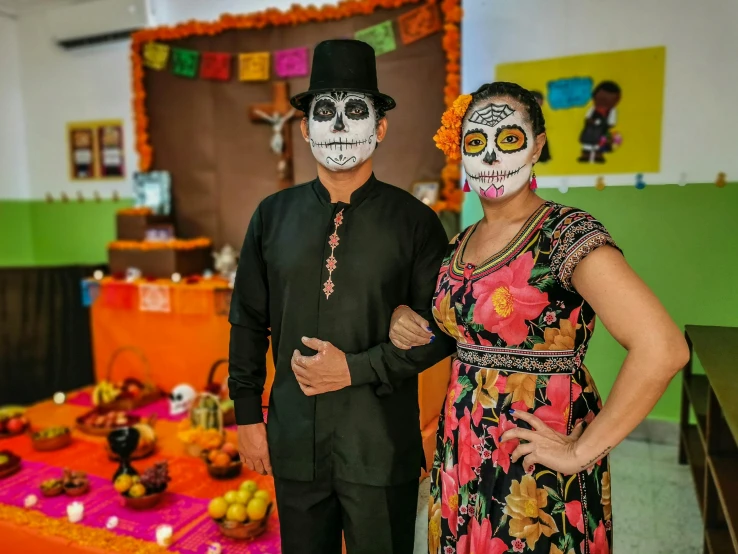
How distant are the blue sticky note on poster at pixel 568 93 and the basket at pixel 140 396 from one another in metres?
3.03

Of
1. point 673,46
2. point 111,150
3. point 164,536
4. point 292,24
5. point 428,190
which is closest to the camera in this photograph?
point 164,536

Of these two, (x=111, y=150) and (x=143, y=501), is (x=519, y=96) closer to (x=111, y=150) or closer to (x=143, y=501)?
(x=143, y=501)

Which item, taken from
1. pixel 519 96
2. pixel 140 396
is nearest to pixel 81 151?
pixel 140 396

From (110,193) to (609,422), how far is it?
187 inches

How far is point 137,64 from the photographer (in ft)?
15.0

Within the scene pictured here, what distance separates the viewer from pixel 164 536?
2.27 metres

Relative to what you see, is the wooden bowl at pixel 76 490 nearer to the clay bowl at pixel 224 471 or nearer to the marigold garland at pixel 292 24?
the clay bowl at pixel 224 471

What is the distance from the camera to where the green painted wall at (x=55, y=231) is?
16.5 ft

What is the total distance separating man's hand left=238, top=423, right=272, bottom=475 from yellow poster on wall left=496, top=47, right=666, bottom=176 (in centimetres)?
150

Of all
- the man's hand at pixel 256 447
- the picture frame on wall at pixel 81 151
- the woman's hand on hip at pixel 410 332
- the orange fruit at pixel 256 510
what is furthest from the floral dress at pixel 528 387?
the picture frame on wall at pixel 81 151

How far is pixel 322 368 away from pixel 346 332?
0.11m

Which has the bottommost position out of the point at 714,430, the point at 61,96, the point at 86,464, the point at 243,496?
the point at 86,464

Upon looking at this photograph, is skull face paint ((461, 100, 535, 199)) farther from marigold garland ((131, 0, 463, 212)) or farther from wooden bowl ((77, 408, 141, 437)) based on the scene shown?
wooden bowl ((77, 408, 141, 437))

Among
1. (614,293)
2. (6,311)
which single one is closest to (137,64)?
(6,311)
